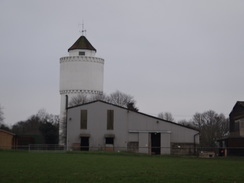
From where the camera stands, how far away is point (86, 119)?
59.2 m

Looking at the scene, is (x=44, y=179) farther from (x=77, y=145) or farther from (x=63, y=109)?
(x=63, y=109)

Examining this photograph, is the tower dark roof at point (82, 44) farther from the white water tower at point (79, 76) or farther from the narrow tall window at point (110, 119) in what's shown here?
the narrow tall window at point (110, 119)

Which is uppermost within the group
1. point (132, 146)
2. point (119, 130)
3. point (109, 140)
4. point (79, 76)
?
point (79, 76)

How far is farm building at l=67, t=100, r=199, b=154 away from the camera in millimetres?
58406

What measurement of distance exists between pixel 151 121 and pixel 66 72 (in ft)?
74.2

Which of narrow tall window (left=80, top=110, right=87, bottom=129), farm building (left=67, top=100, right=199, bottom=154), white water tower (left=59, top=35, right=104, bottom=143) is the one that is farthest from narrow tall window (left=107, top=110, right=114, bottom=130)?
white water tower (left=59, top=35, right=104, bottom=143)

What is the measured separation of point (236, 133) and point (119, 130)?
1729 centimetres

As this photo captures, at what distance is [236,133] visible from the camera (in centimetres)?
6688

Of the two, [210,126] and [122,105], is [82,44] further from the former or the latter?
[210,126]

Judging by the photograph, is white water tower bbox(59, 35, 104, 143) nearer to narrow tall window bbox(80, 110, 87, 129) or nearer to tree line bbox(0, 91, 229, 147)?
tree line bbox(0, 91, 229, 147)

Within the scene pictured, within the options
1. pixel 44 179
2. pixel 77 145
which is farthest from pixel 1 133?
pixel 44 179

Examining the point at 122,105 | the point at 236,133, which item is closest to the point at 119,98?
the point at 122,105

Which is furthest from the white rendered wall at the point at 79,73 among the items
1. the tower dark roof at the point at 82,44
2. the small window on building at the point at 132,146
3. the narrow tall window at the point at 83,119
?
the small window on building at the point at 132,146

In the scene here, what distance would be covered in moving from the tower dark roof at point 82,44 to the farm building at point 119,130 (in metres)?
21.7
